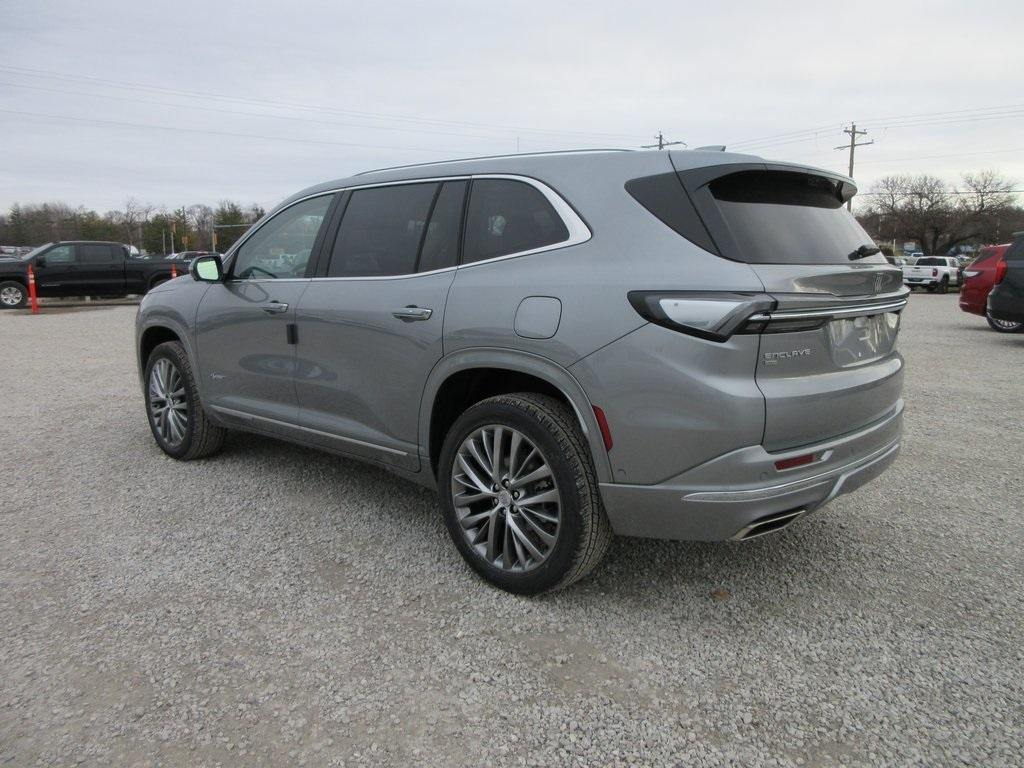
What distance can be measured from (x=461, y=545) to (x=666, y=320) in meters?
1.36

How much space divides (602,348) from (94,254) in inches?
826

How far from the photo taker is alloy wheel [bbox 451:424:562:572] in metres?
2.91

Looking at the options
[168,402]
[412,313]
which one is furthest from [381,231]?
[168,402]

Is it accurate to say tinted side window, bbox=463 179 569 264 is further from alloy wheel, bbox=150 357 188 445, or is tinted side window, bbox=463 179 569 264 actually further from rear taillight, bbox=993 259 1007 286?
rear taillight, bbox=993 259 1007 286

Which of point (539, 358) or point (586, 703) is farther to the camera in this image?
point (539, 358)

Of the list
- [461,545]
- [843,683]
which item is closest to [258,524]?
[461,545]

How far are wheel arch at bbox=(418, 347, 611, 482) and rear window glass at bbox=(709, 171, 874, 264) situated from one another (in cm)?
76

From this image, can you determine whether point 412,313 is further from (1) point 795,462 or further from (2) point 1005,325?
(2) point 1005,325

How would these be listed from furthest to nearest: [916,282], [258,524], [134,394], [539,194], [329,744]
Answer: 1. [916,282]
2. [134,394]
3. [258,524]
4. [539,194]
5. [329,744]

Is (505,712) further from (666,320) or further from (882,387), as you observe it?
(882,387)

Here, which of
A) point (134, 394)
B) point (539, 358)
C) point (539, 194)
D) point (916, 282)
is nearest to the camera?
point (539, 358)

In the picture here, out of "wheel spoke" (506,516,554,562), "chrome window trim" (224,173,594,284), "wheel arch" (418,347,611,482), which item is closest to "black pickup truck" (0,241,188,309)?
"chrome window trim" (224,173,594,284)

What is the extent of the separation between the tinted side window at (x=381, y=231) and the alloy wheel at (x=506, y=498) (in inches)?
37.5

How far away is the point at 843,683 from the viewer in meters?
2.49
